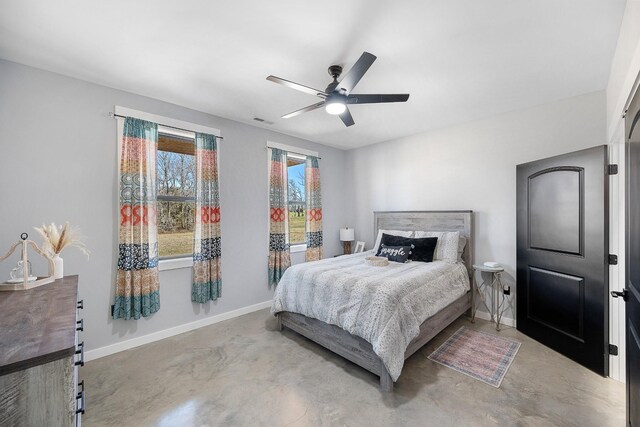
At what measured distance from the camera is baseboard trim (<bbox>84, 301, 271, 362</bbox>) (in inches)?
104

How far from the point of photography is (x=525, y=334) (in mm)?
3076

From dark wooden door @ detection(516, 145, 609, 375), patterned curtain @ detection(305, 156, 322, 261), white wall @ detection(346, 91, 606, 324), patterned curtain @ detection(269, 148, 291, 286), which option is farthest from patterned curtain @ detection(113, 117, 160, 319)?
dark wooden door @ detection(516, 145, 609, 375)

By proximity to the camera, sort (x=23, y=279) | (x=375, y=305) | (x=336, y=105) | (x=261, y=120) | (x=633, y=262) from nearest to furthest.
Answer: (x=633, y=262), (x=23, y=279), (x=375, y=305), (x=336, y=105), (x=261, y=120)

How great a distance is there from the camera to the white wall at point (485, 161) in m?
2.98

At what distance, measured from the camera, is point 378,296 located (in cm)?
225

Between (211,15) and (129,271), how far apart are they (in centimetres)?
248

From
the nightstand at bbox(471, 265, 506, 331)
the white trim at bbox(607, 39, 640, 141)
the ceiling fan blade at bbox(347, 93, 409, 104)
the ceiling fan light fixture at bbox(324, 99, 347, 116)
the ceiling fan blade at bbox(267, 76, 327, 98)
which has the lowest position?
the nightstand at bbox(471, 265, 506, 331)

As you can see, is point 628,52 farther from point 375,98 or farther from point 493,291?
point 493,291

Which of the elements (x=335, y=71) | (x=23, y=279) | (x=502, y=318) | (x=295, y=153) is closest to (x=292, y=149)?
(x=295, y=153)

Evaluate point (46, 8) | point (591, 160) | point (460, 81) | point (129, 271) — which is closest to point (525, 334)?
point (591, 160)

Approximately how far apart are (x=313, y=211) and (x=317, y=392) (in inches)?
115

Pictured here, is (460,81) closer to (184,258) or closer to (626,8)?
(626,8)

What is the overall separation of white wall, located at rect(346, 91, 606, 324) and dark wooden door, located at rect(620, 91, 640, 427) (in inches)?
67.0

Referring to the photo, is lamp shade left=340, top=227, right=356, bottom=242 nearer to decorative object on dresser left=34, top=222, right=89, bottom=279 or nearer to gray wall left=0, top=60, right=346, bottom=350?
gray wall left=0, top=60, right=346, bottom=350
